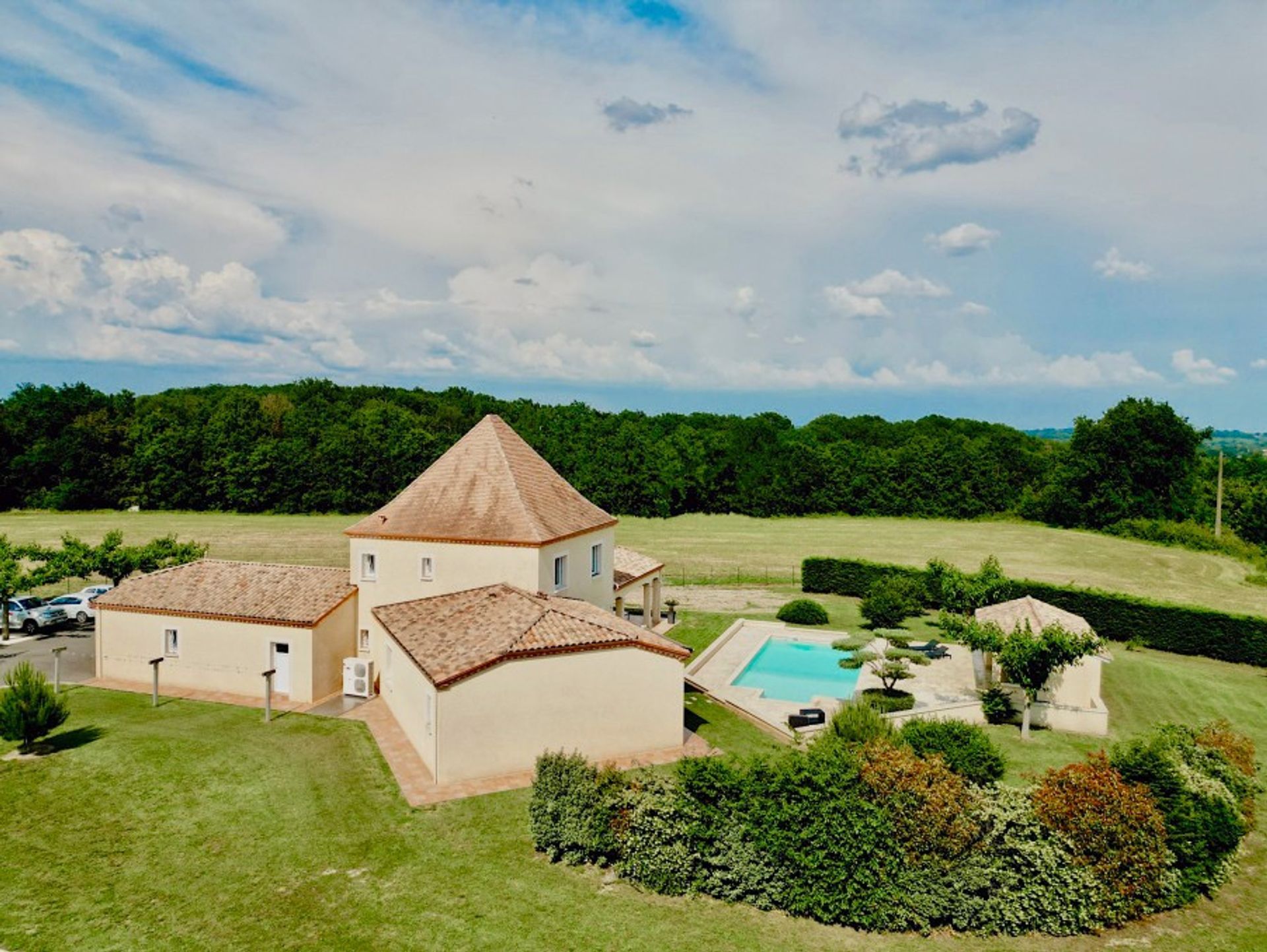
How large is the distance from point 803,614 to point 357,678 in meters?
23.5

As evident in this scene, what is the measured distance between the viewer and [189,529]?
264ft

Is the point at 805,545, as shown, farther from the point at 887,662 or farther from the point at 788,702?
the point at 788,702

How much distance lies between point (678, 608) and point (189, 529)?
59.3 m

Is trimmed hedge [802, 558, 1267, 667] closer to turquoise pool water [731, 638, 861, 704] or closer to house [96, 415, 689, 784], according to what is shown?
turquoise pool water [731, 638, 861, 704]

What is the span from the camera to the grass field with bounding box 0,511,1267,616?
204 feet

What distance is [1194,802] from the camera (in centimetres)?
1581

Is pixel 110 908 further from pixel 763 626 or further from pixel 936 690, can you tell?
pixel 763 626

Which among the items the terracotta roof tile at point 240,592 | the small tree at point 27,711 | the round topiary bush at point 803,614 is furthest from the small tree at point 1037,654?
Answer: the small tree at point 27,711

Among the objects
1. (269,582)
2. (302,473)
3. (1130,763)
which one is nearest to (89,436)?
(302,473)

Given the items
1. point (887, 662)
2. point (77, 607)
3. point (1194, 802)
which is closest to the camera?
point (1194, 802)

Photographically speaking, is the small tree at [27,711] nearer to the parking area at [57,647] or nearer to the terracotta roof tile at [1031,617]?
the parking area at [57,647]

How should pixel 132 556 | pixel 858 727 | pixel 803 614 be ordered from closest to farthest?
pixel 858 727
pixel 132 556
pixel 803 614

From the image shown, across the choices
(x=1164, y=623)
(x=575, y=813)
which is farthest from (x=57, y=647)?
(x=1164, y=623)

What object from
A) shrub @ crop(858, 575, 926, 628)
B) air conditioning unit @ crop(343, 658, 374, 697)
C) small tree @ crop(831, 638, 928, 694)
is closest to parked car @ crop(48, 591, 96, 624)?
air conditioning unit @ crop(343, 658, 374, 697)
